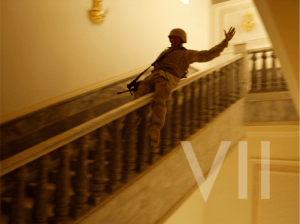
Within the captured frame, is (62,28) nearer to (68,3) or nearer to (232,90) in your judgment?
(68,3)

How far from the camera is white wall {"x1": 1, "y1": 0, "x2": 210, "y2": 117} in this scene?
375cm

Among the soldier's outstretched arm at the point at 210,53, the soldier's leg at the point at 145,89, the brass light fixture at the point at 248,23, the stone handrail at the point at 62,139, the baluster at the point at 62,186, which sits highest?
the brass light fixture at the point at 248,23

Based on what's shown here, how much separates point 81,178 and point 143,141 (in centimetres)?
68

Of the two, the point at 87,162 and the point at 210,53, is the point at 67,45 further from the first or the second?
the point at 87,162

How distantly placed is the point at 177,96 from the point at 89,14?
277 centimetres

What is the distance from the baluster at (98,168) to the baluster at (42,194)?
14.9 inches

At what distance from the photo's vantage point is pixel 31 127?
3.62 m

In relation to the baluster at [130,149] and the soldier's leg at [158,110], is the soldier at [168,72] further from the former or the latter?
the baluster at [130,149]

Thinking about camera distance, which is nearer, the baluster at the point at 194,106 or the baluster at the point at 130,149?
the baluster at the point at 130,149

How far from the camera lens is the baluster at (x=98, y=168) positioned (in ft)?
6.47

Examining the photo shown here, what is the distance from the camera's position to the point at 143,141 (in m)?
2.37

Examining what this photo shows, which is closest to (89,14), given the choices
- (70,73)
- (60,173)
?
(70,73)

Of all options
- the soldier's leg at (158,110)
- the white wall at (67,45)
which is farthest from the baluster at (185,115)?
the white wall at (67,45)

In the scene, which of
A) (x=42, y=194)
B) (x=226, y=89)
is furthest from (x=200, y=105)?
(x=42, y=194)
